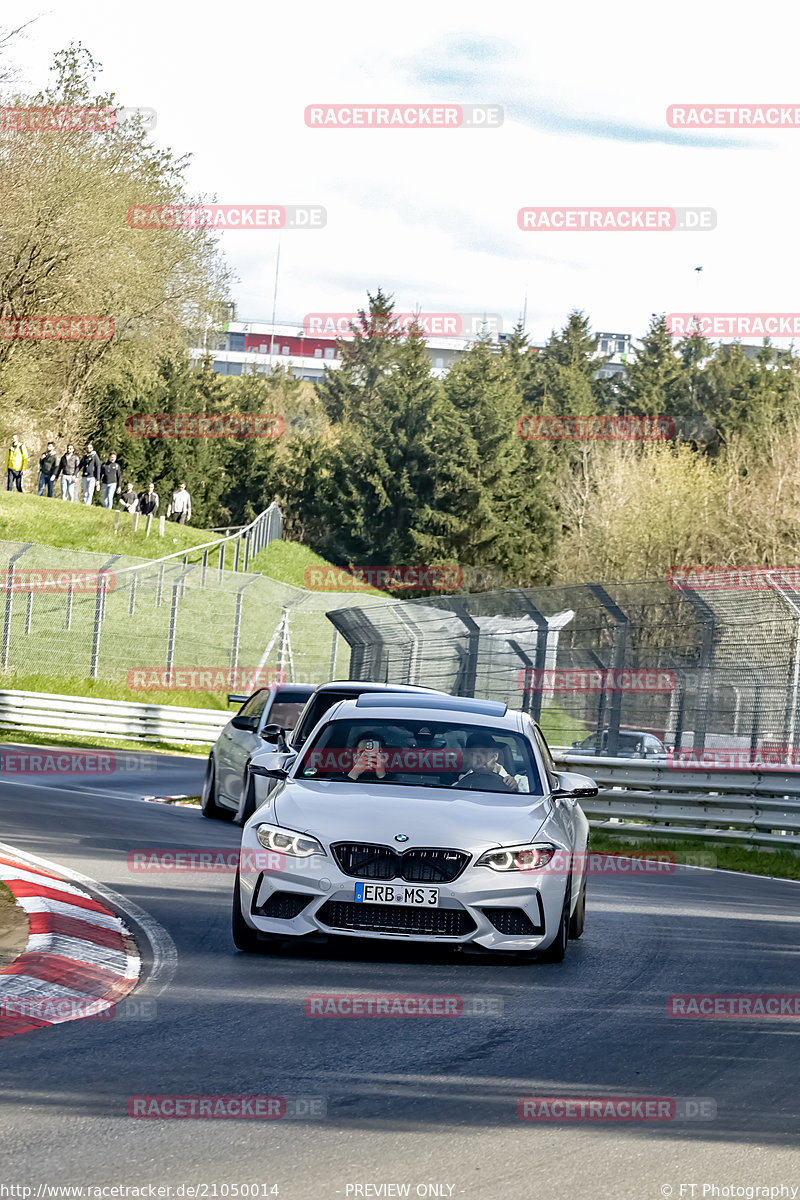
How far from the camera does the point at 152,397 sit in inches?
2603

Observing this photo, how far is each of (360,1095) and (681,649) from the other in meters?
14.1

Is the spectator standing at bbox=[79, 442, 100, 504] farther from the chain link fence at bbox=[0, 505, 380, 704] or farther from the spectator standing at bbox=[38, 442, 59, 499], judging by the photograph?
the chain link fence at bbox=[0, 505, 380, 704]

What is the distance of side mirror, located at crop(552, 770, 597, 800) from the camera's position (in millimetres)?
9609

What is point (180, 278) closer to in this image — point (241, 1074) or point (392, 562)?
point (392, 562)

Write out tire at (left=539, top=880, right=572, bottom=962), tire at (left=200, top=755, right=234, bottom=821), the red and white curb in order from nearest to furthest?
1. the red and white curb
2. tire at (left=539, top=880, right=572, bottom=962)
3. tire at (left=200, top=755, right=234, bottom=821)

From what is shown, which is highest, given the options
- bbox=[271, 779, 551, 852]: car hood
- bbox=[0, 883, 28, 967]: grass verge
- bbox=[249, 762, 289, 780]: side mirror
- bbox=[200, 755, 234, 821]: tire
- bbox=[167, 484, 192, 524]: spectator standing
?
bbox=[167, 484, 192, 524]: spectator standing

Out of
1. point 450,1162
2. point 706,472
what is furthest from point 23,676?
point 706,472

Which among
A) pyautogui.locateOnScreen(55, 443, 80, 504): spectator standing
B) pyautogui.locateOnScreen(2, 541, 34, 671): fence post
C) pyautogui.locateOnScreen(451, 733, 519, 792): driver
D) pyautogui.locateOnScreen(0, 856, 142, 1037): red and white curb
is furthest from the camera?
pyautogui.locateOnScreen(55, 443, 80, 504): spectator standing

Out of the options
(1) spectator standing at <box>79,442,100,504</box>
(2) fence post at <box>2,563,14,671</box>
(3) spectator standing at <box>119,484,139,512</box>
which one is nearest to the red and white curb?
(2) fence post at <box>2,563,14,671</box>

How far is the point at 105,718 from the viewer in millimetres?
31359

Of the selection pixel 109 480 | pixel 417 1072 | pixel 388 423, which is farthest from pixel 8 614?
pixel 388 423

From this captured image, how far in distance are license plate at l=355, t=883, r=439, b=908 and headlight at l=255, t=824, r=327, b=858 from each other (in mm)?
279

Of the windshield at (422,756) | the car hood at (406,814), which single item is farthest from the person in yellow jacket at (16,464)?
the car hood at (406,814)

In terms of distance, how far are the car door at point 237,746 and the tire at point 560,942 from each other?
6.87 m
